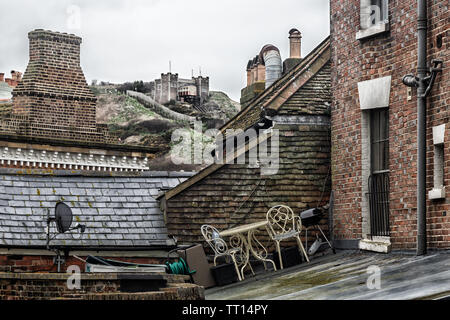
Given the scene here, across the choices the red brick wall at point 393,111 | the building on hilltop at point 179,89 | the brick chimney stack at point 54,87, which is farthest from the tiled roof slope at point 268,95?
the building on hilltop at point 179,89

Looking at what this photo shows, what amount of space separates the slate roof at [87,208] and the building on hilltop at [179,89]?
65140mm

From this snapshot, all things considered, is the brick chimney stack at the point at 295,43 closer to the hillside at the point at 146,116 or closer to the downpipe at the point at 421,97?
the downpipe at the point at 421,97

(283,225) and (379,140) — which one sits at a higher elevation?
(379,140)

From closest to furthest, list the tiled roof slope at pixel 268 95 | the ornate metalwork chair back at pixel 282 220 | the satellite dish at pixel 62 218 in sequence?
the satellite dish at pixel 62 218 → the ornate metalwork chair back at pixel 282 220 → the tiled roof slope at pixel 268 95

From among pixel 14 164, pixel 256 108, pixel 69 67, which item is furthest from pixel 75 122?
pixel 256 108

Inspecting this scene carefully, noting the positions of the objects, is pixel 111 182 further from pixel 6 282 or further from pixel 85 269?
pixel 6 282

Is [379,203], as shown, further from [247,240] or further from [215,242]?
[215,242]

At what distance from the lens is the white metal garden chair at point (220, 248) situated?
57.0ft

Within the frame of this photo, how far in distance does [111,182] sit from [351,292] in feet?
29.5

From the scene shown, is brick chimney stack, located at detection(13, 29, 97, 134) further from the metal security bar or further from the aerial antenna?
the metal security bar

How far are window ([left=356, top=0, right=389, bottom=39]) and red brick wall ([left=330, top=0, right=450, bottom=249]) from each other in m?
0.14

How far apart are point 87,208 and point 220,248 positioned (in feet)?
9.92

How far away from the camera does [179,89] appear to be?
87.5 metres

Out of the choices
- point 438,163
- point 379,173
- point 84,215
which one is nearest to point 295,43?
point 84,215
